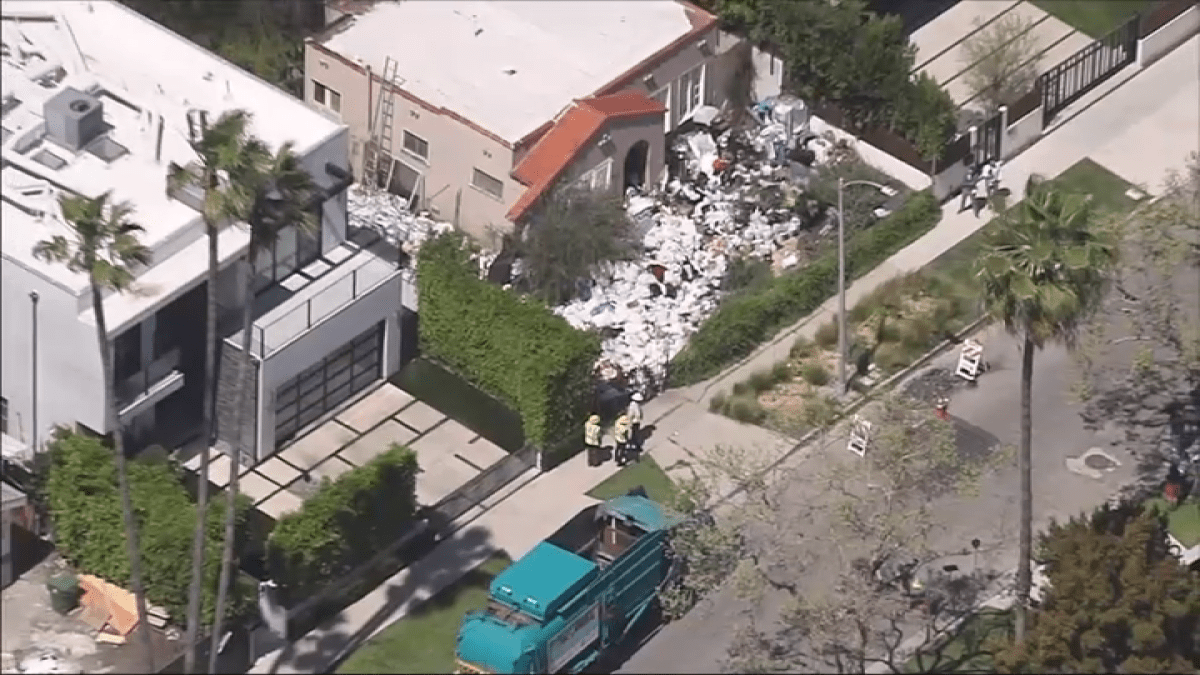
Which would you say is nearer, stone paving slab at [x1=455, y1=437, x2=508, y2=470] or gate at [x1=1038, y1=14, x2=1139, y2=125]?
stone paving slab at [x1=455, y1=437, x2=508, y2=470]

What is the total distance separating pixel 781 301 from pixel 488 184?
757 centimetres

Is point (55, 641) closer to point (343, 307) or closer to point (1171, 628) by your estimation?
point (343, 307)

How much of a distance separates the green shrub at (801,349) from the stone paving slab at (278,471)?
12192mm

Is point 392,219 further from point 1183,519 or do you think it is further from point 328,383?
point 1183,519

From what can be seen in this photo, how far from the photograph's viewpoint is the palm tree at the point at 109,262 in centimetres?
5822

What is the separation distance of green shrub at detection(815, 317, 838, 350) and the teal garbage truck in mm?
10063

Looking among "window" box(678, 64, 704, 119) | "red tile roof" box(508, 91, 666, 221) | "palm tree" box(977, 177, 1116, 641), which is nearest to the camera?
"palm tree" box(977, 177, 1116, 641)

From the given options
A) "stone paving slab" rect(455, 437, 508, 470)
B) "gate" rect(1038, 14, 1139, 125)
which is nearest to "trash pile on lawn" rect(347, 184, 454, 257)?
"stone paving slab" rect(455, 437, 508, 470)

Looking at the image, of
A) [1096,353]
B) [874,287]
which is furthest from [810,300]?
[1096,353]

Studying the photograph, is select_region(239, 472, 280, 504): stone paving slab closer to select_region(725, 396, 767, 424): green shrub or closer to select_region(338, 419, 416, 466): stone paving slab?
select_region(338, 419, 416, 466): stone paving slab

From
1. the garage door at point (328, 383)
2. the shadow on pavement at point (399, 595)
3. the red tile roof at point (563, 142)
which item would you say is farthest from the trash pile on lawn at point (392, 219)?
the shadow on pavement at point (399, 595)

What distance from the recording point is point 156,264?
68000 mm

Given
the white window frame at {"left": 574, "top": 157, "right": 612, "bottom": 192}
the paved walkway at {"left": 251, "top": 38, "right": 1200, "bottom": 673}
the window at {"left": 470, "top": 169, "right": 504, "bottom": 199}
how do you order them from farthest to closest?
1. the white window frame at {"left": 574, "top": 157, "right": 612, "bottom": 192}
2. the window at {"left": 470, "top": 169, "right": 504, "bottom": 199}
3. the paved walkway at {"left": 251, "top": 38, "right": 1200, "bottom": 673}

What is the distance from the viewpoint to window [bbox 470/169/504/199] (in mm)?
76250
